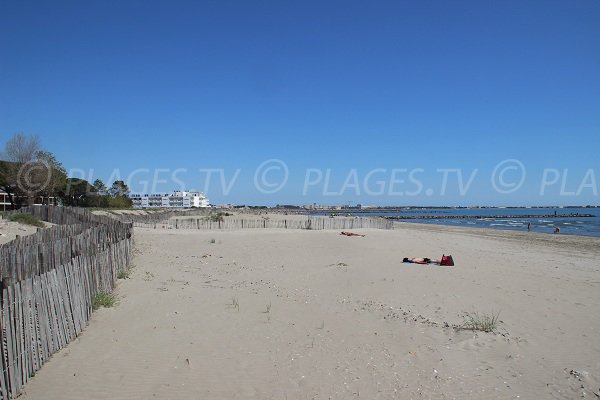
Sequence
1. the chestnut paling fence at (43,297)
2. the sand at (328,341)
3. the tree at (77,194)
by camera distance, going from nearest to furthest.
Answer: the chestnut paling fence at (43,297)
the sand at (328,341)
the tree at (77,194)

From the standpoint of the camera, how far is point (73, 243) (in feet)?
26.8

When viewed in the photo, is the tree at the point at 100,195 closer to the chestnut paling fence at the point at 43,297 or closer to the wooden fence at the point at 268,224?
the wooden fence at the point at 268,224

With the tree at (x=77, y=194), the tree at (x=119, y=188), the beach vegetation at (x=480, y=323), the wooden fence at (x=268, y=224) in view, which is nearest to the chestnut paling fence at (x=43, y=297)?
the beach vegetation at (x=480, y=323)

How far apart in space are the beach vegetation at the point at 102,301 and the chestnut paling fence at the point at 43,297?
107 mm

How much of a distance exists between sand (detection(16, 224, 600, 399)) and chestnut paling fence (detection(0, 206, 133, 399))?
0.23 metres

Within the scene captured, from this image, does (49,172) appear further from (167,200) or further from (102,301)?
(167,200)

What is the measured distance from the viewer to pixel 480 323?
25.9 feet

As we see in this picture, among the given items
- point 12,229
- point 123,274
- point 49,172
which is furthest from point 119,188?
point 123,274

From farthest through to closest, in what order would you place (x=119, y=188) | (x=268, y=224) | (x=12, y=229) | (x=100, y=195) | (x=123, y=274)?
(x=119, y=188) → (x=100, y=195) → (x=268, y=224) → (x=12, y=229) → (x=123, y=274)

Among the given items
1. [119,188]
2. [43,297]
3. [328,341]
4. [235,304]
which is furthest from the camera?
[119,188]

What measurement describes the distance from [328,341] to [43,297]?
4146 millimetres

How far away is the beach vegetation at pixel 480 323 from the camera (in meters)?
7.77

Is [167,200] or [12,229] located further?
[167,200]

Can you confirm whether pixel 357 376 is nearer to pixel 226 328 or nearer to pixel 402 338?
pixel 402 338
